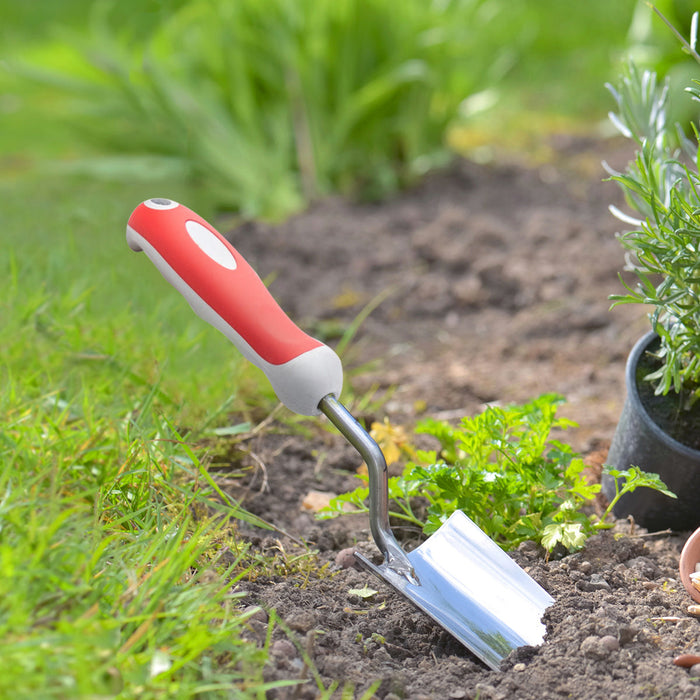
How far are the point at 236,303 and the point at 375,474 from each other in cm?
38

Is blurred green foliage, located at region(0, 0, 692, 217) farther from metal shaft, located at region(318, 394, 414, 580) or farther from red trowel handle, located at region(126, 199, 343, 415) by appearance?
metal shaft, located at region(318, 394, 414, 580)

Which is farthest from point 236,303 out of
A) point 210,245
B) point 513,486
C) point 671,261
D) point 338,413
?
point 671,261

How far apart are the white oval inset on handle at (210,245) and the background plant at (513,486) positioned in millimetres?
473

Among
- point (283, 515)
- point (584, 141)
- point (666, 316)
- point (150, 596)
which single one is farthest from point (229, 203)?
point (150, 596)

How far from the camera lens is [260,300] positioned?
1439 mm

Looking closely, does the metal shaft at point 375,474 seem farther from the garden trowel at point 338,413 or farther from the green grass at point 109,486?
the green grass at point 109,486

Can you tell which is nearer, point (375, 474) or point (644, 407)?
point (375, 474)

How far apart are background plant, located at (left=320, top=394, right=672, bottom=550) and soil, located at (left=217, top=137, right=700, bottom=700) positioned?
61 millimetres

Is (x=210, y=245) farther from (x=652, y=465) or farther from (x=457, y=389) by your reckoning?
(x=457, y=389)

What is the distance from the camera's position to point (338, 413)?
1440mm

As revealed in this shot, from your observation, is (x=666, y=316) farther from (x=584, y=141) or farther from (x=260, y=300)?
(x=584, y=141)

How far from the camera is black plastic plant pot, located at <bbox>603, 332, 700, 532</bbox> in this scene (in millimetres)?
1563

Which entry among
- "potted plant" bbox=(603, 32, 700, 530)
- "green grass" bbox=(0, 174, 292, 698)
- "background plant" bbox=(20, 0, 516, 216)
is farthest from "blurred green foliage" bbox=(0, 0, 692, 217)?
"potted plant" bbox=(603, 32, 700, 530)

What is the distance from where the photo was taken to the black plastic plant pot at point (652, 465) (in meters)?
1.56
